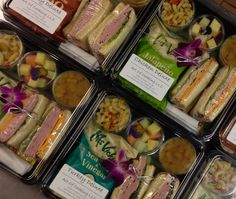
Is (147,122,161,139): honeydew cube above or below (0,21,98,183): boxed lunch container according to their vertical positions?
above

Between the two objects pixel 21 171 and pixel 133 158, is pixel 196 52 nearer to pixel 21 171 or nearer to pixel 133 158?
pixel 133 158

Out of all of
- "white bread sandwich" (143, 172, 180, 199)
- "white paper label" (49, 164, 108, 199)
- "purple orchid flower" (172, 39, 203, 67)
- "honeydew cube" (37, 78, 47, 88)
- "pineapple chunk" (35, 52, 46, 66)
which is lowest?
"white paper label" (49, 164, 108, 199)

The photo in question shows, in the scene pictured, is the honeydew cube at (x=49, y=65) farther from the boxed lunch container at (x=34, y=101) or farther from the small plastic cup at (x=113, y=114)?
the small plastic cup at (x=113, y=114)

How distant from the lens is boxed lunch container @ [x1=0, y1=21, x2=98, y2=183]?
57.0 inches

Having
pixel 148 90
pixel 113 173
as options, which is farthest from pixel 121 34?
pixel 113 173

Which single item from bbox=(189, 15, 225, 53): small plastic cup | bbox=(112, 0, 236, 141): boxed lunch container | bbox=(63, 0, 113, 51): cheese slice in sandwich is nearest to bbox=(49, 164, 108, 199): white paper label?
bbox=(112, 0, 236, 141): boxed lunch container

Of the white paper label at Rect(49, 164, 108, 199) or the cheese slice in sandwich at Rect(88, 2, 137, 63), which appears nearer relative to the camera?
the white paper label at Rect(49, 164, 108, 199)

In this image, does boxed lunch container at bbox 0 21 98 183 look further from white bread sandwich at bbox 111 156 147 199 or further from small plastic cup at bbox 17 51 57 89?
white bread sandwich at bbox 111 156 147 199

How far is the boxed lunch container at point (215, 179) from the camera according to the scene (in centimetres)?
145

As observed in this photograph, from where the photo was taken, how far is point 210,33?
1551mm

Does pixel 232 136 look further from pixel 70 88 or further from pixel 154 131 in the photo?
pixel 70 88

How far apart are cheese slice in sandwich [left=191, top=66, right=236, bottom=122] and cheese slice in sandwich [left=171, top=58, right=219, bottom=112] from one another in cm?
2

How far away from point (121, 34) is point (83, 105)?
27 cm

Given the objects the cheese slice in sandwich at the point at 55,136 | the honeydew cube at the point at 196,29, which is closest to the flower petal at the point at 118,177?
the cheese slice in sandwich at the point at 55,136
